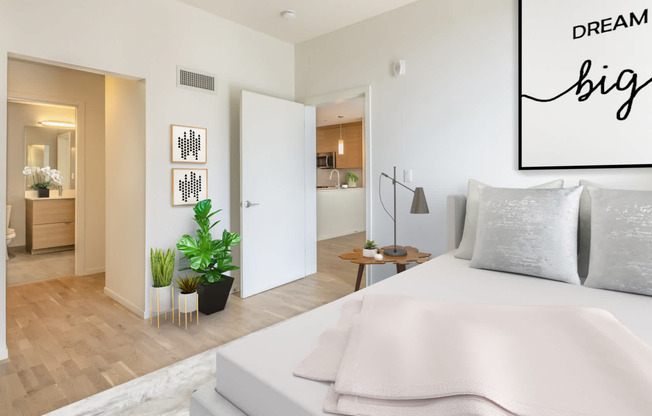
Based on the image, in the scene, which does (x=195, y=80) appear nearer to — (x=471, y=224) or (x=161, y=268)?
(x=161, y=268)

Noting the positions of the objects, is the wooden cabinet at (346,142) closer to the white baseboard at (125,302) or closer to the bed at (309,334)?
the white baseboard at (125,302)

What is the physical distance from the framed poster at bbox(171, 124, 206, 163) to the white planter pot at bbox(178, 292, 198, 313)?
3.79ft

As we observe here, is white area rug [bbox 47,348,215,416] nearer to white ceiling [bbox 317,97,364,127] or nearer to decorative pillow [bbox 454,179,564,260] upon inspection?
decorative pillow [bbox 454,179,564,260]

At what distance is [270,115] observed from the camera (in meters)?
3.60

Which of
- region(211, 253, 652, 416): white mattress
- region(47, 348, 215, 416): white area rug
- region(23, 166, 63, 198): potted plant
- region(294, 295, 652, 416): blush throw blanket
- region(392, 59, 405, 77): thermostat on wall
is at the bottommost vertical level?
region(47, 348, 215, 416): white area rug

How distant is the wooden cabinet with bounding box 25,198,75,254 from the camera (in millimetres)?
5176

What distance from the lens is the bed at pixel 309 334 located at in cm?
88

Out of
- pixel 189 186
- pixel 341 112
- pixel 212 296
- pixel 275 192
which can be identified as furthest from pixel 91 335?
pixel 341 112

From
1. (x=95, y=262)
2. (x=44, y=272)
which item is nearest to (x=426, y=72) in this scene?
(x=95, y=262)

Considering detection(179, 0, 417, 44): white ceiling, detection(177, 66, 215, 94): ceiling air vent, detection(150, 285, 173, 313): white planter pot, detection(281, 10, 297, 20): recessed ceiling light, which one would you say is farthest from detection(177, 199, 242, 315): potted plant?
detection(281, 10, 297, 20): recessed ceiling light

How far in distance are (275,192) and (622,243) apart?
2.82 meters

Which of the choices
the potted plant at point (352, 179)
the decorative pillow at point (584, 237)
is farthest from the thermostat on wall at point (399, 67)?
the potted plant at point (352, 179)

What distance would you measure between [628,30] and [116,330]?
3977 mm

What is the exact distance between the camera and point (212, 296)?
2.96m
